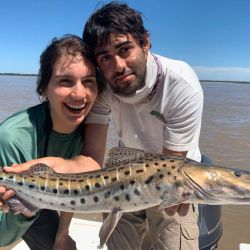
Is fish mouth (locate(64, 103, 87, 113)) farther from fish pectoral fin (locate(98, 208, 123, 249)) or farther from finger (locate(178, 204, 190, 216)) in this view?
finger (locate(178, 204, 190, 216))

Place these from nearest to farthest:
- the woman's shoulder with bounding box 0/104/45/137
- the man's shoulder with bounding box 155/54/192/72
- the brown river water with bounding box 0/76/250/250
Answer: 1. the woman's shoulder with bounding box 0/104/45/137
2. the man's shoulder with bounding box 155/54/192/72
3. the brown river water with bounding box 0/76/250/250

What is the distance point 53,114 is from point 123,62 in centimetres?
71

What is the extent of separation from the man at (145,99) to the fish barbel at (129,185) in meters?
0.42

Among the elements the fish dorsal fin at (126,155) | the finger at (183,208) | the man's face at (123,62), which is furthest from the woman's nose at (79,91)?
the finger at (183,208)

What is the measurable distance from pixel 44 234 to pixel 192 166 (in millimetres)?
1804

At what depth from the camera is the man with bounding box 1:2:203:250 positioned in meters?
3.19

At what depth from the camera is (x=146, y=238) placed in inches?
174

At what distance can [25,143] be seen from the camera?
315 cm

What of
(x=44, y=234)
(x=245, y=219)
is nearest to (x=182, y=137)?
(x=44, y=234)

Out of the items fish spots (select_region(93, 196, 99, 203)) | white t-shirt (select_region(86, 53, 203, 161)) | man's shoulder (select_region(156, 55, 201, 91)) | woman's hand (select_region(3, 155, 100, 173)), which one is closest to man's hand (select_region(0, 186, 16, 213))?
woman's hand (select_region(3, 155, 100, 173))

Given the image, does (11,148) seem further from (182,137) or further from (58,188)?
(182,137)

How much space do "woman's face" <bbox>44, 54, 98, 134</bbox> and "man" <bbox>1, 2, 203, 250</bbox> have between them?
16 cm

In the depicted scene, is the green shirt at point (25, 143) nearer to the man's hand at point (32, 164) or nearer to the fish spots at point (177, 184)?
the man's hand at point (32, 164)

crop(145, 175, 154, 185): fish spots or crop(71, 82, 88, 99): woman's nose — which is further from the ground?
crop(71, 82, 88, 99): woman's nose
